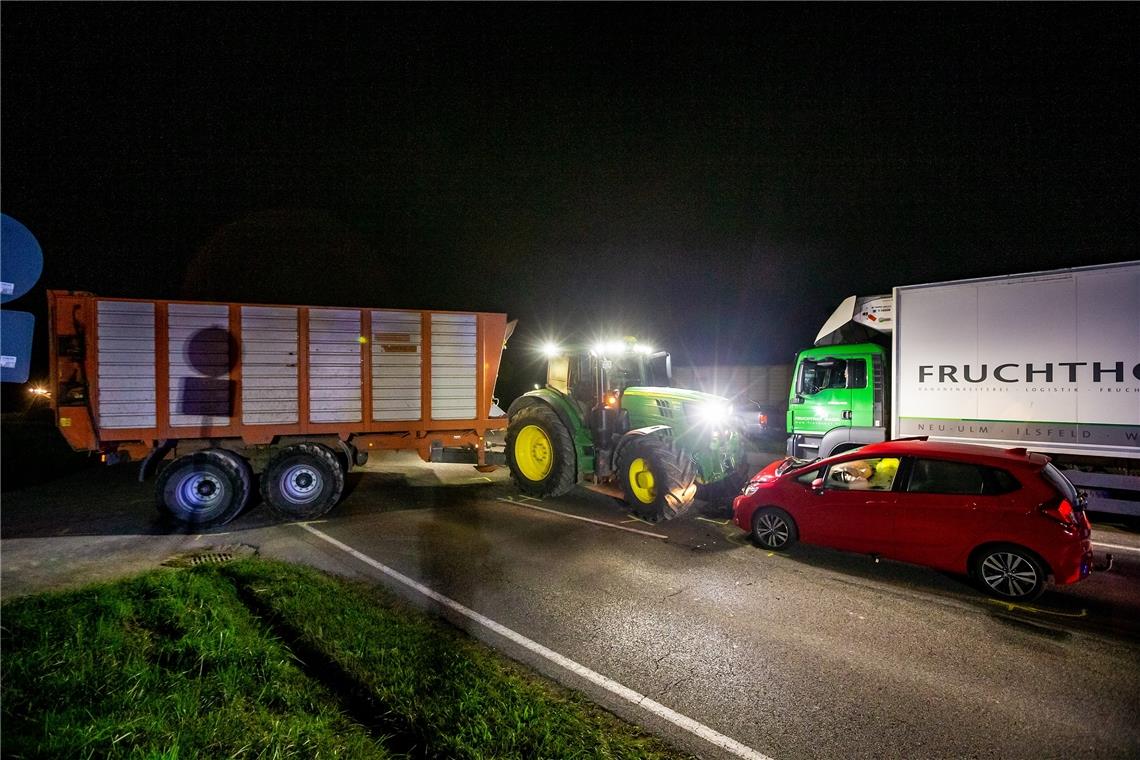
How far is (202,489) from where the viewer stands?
26.5 feet

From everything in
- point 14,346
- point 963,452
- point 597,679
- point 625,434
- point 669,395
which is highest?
point 14,346

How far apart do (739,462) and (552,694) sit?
21.9 ft

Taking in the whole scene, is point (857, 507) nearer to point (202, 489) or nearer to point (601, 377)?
point (601, 377)

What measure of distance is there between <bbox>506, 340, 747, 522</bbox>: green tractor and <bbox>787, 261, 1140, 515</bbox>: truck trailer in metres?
2.86

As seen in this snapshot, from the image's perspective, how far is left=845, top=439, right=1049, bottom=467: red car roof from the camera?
17.7 feet

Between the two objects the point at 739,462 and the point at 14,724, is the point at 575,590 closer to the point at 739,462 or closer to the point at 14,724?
the point at 14,724

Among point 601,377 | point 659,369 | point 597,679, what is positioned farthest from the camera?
point 659,369

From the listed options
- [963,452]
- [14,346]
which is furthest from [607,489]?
[14,346]

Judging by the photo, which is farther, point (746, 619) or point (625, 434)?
point (625, 434)

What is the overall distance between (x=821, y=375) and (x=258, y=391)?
10.2 m

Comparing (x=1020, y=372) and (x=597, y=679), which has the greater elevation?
(x=1020, y=372)

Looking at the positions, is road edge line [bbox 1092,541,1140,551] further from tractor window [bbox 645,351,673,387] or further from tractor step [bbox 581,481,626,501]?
tractor step [bbox 581,481,626,501]

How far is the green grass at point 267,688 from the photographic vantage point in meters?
3.04

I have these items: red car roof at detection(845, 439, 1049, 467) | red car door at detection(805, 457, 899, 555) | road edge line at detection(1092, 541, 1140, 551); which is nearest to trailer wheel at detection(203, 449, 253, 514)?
red car door at detection(805, 457, 899, 555)
